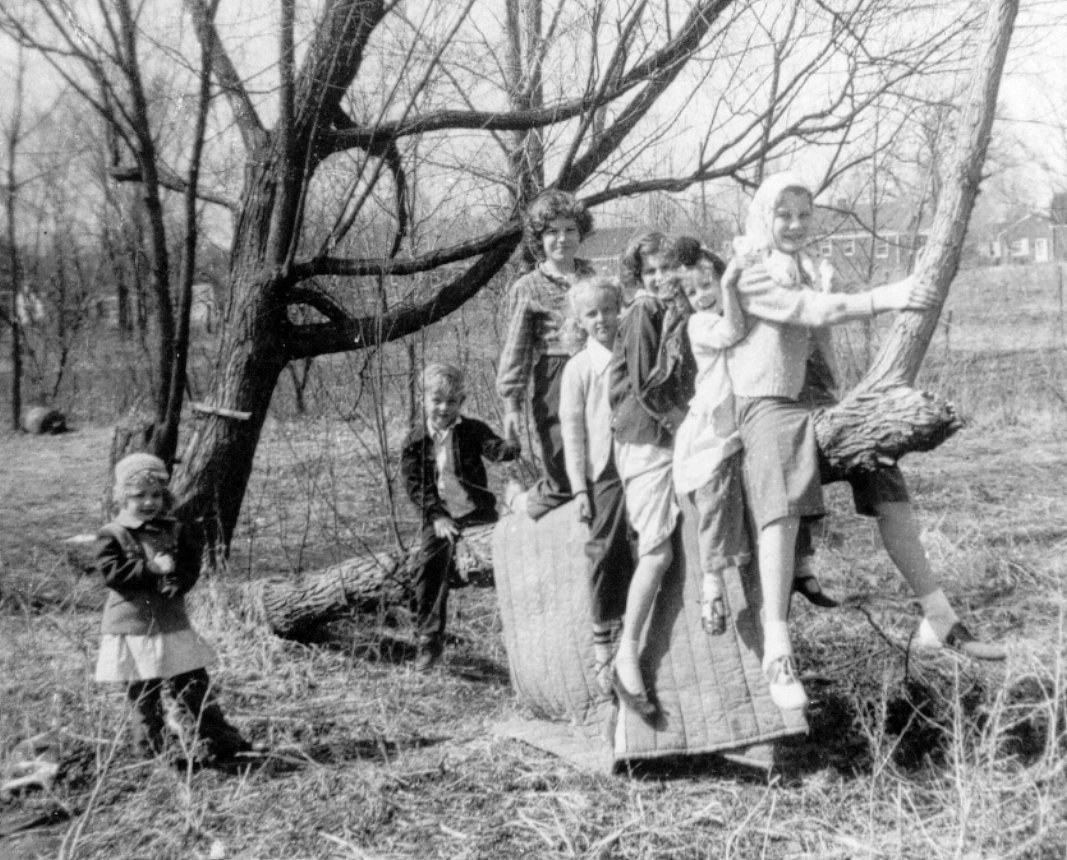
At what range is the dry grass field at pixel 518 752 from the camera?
3.61 metres

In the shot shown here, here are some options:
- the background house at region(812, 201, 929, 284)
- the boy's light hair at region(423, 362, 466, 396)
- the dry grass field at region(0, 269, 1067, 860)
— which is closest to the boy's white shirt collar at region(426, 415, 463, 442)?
the boy's light hair at region(423, 362, 466, 396)

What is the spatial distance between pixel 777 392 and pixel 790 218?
0.55 m

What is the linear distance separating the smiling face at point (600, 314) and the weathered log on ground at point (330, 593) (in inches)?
76.4

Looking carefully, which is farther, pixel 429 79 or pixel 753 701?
pixel 429 79

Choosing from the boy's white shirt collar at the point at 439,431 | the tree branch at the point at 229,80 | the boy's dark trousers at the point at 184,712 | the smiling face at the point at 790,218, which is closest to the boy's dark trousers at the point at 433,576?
the boy's white shirt collar at the point at 439,431

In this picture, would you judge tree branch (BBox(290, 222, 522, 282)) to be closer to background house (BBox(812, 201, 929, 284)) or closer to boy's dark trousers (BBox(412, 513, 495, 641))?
boy's dark trousers (BBox(412, 513, 495, 641))

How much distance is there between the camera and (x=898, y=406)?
3771mm

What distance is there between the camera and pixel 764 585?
143 inches

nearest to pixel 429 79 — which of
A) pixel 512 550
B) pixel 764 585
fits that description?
pixel 512 550

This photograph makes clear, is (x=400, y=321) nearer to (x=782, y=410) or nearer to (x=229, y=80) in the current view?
(x=229, y=80)

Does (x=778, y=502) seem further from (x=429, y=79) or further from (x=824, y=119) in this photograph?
(x=824, y=119)

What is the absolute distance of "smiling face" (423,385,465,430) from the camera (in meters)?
5.16

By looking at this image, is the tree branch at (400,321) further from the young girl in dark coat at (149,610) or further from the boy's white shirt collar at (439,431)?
the young girl in dark coat at (149,610)

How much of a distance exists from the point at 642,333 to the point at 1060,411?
913 cm
